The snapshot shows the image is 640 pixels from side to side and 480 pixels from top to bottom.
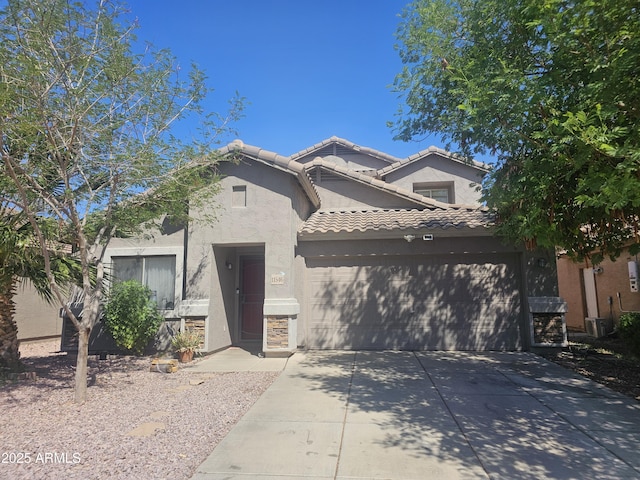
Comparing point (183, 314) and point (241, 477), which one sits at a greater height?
point (183, 314)

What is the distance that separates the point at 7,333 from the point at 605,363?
12.6 meters

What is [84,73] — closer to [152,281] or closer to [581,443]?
[152,281]

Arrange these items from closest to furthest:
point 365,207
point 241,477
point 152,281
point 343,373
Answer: point 241,477, point 343,373, point 152,281, point 365,207

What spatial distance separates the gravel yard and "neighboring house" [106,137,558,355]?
2367 mm

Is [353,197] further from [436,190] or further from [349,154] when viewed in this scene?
[349,154]

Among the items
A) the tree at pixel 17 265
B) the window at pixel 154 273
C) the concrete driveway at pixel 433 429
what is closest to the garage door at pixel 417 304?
the concrete driveway at pixel 433 429

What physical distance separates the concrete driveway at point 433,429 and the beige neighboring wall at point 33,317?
10962 millimetres

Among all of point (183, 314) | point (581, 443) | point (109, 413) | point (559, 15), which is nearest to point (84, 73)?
point (109, 413)

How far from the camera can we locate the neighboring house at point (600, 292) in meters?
12.3

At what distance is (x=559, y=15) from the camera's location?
4688mm

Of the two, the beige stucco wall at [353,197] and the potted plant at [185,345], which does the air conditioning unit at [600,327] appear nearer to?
the beige stucco wall at [353,197]

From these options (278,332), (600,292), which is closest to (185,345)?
(278,332)

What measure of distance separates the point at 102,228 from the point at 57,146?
1476 mm

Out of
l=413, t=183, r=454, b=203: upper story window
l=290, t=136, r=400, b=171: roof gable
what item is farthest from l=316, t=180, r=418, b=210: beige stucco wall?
A: l=290, t=136, r=400, b=171: roof gable
